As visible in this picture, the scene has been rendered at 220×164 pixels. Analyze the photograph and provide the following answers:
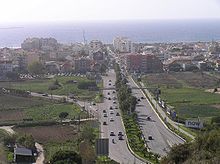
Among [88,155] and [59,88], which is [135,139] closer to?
[88,155]

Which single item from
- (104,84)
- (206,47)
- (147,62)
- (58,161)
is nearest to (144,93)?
(104,84)

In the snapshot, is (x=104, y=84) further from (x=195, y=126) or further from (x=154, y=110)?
(x=195, y=126)

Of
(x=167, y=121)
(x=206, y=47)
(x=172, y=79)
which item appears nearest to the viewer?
(x=167, y=121)

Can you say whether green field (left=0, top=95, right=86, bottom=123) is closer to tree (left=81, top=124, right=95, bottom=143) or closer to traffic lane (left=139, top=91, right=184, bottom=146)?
traffic lane (left=139, top=91, right=184, bottom=146)

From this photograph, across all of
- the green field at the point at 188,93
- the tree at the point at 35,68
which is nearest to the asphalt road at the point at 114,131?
the green field at the point at 188,93

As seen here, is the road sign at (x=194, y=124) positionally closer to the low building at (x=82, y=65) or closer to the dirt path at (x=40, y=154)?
the dirt path at (x=40, y=154)


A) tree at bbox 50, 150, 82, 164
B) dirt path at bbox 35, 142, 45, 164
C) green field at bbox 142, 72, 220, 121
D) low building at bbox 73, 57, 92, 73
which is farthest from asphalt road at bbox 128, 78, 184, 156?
low building at bbox 73, 57, 92, 73
